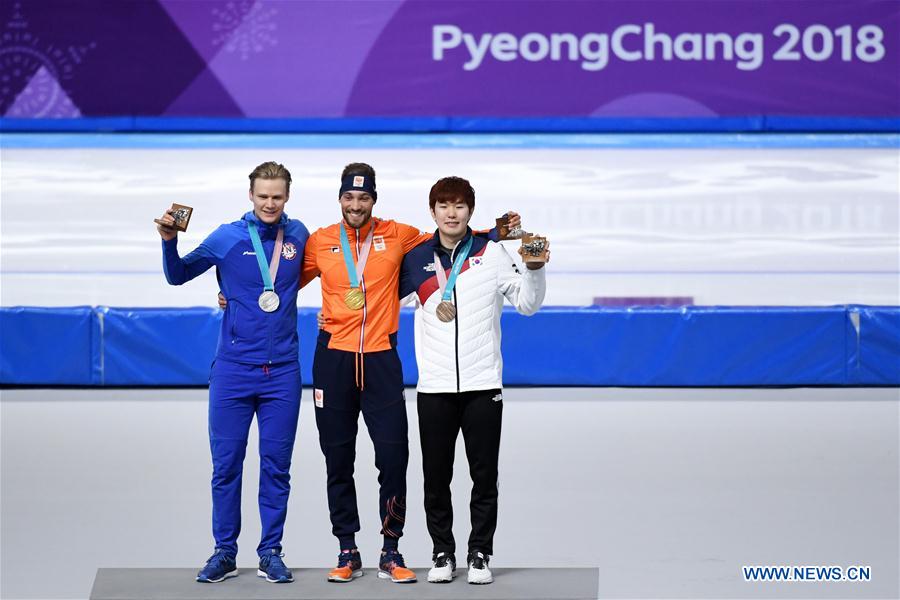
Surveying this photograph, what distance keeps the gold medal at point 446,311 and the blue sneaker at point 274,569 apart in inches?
40.7

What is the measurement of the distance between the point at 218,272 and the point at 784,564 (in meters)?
2.38

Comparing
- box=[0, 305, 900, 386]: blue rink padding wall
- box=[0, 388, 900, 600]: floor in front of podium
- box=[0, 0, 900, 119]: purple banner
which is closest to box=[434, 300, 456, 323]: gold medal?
box=[0, 388, 900, 600]: floor in front of podium

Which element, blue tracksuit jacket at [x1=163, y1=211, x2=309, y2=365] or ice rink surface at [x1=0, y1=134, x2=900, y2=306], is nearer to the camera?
blue tracksuit jacket at [x1=163, y1=211, x2=309, y2=365]

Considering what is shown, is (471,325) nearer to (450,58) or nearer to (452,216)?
(452,216)

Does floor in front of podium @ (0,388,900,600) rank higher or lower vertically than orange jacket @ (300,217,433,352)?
lower

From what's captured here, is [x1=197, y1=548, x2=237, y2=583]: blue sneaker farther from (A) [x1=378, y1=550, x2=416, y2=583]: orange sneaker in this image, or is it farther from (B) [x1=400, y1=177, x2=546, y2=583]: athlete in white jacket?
(B) [x1=400, y1=177, x2=546, y2=583]: athlete in white jacket

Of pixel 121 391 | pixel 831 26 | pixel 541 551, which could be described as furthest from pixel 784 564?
pixel 831 26

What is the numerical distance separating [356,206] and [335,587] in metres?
1.34

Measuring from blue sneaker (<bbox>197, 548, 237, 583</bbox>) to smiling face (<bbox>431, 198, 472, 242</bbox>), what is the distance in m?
1.40

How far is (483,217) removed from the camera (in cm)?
1148

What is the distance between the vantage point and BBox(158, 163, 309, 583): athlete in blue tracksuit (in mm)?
4934

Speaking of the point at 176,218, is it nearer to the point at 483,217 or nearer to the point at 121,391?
the point at 121,391

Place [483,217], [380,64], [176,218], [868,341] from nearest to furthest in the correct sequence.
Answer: [176,218] < [868,341] < [483,217] < [380,64]

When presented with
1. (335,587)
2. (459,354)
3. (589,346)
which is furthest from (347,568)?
(589,346)
